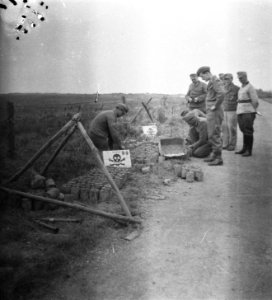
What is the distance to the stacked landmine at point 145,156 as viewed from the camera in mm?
7281

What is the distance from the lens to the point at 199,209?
4.94 meters

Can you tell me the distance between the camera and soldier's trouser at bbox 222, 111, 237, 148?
8648 millimetres

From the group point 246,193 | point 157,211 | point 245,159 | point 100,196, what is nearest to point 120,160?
point 100,196

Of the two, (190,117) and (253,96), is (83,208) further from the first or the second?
(253,96)

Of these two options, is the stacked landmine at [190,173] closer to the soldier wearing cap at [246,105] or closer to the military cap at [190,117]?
the military cap at [190,117]

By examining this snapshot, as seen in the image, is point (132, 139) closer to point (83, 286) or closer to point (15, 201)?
point (15, 201)

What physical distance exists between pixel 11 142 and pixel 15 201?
3834 millimetres

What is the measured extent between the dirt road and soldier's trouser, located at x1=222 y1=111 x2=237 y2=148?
3.23 m

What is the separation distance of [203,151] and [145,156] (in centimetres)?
169

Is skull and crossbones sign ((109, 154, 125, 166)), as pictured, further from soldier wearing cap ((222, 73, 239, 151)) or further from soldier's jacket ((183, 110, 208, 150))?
soldier wearing cap ((222, 73, 239, 151))

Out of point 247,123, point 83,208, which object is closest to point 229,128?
point 247,123

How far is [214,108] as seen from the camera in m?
7.24

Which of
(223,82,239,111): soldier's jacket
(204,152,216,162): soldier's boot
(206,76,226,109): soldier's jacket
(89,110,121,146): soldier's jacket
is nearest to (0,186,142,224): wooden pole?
(89,110,121,146): soldier's jacket

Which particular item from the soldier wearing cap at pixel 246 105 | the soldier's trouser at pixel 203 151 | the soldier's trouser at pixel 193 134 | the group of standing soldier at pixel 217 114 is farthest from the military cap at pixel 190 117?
the soldier wearing cap at pixel 246 105
